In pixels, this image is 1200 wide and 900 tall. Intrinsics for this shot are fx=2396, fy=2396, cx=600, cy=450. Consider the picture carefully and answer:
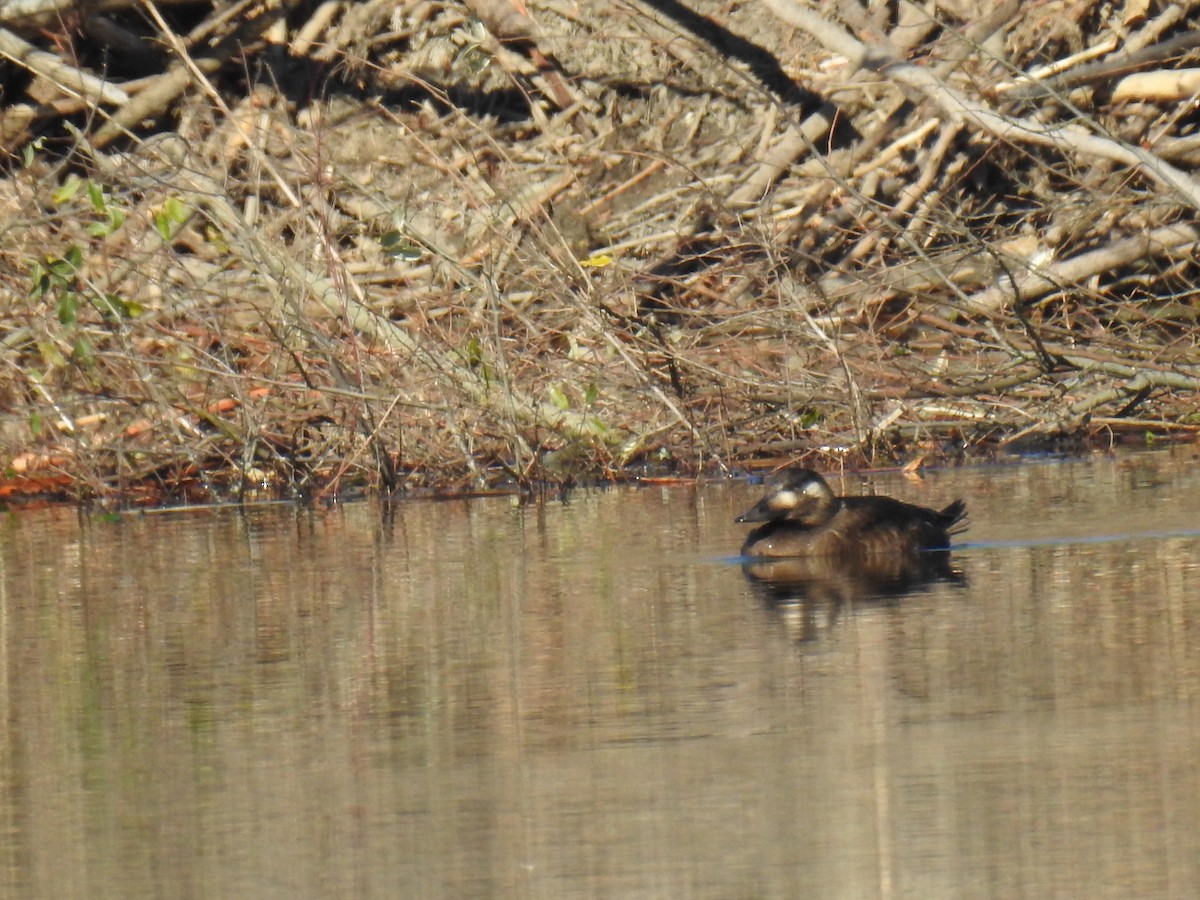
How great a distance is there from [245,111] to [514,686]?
404 inches

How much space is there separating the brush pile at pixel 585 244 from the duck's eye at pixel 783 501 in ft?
9.80

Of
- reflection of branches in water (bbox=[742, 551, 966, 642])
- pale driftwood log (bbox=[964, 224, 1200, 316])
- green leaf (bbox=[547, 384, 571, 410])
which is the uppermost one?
pale driftwood log (bbox=[964, 224, 1200, 316])

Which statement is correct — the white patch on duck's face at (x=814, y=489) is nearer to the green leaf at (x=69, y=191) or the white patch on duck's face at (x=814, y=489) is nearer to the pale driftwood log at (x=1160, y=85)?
the green leaf at (x=69, y=191)

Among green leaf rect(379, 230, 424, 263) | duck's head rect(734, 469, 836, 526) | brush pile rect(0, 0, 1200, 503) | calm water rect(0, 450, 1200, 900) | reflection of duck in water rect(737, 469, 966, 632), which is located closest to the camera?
calm water rect(0, 450, 1200, 900)

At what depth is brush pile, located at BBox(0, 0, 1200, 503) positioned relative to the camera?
12648 millimetres

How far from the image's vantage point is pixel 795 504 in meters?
9.52

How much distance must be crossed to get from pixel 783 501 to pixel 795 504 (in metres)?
0.05

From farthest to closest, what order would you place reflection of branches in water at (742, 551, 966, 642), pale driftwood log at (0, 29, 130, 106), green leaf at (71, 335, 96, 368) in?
1. pale driftwood log at (0, 29, 130, 106)
2. green leaf at (71, 335, 96, 368)
3. reflection of branches in water at (742, 551, 966, 642)

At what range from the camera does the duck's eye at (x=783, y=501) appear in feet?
31.2

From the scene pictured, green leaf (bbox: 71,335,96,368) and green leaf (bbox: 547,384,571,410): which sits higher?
green leaf (bbox: 71,335,96,368)

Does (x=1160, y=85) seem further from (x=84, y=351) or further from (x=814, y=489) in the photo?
(x=84, y=351)

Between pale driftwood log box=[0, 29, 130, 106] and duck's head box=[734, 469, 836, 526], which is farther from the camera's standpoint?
pale driftwood log box=[0, 29, 130, 106]

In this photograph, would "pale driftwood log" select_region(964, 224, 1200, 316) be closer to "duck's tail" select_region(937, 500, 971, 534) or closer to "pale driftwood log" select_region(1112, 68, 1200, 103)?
"pale driftwood log" select_region(1112, 68, 1200, 103)

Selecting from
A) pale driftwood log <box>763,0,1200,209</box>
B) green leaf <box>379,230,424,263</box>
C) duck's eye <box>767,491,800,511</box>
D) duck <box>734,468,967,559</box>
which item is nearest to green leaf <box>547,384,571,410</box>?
green leaf <box>379,230,424,263</box>
